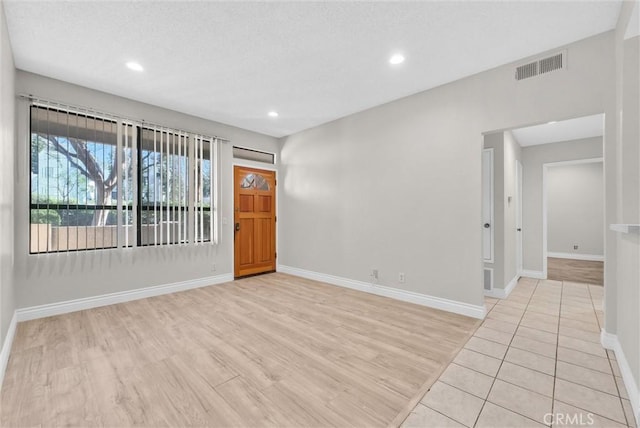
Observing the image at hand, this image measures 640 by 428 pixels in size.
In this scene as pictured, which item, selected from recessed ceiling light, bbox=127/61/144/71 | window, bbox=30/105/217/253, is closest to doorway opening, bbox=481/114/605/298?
recessed ceiling light, bbox=127/61/144/71

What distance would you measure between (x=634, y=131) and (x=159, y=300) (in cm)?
541

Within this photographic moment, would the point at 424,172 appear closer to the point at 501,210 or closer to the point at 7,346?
the point at 501,210

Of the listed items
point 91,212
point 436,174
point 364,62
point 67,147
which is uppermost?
point 364,62

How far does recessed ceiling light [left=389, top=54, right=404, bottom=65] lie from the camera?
2.81m

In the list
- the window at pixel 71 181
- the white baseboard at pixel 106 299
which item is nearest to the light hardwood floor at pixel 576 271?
the white baseboard at pixel 106 299

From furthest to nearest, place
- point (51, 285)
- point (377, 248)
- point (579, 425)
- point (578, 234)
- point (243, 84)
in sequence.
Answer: point (578, 234) → point (377, 248) → point (243, 84) → point (51, 285) → point (579, 425)

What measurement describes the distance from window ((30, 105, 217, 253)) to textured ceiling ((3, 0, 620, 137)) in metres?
0.62

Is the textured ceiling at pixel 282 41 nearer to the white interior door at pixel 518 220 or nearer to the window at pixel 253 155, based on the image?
the window at pixel 253 155

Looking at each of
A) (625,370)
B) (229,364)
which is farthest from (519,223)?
(229,364)

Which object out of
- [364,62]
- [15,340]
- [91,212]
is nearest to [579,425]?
[364,62]

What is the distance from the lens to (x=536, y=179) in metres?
5.45

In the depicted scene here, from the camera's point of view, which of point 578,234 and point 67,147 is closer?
point 67,147

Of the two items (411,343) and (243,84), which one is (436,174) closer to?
(411,343)

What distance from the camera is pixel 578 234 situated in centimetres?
714
